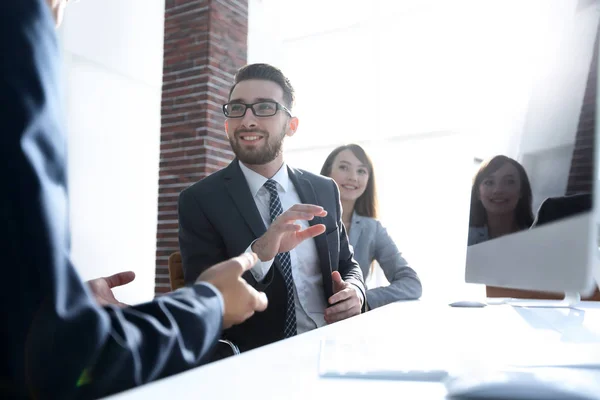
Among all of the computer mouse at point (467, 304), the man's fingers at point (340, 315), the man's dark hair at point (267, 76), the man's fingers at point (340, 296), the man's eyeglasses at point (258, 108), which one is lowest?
the man's fingers at point (340, 315)

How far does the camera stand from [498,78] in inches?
42.1

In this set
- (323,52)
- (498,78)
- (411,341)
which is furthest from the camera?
(323,52)

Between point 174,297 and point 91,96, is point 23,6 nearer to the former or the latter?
point 174,297

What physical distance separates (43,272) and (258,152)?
161 cm

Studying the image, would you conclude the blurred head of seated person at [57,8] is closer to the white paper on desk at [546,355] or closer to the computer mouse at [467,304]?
the white paper on desk at [546,355]

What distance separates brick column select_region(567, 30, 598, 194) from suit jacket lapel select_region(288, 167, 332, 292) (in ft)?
4.02

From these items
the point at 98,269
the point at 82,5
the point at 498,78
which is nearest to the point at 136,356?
the point at 498,78

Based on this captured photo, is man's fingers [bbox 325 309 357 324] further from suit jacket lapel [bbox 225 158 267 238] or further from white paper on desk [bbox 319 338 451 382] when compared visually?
white paper on desk [bbox 319 338 451 382]

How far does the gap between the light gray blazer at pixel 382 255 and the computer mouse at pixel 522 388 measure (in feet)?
6.97

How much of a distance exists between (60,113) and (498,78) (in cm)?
95

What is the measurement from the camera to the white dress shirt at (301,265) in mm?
1850

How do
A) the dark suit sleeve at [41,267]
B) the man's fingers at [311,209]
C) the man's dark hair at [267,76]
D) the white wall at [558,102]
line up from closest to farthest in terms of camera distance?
1. the dark suit sleeve at [41,267]
2. the white wall at [558,102]
3. the man's fingers at [311,209]
4. the man's dark hair at [267,76]

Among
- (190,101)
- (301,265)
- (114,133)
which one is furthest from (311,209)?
(114,133)

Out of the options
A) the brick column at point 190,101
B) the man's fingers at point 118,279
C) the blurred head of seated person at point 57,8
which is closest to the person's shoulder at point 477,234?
the man's fingers at point 118,279
